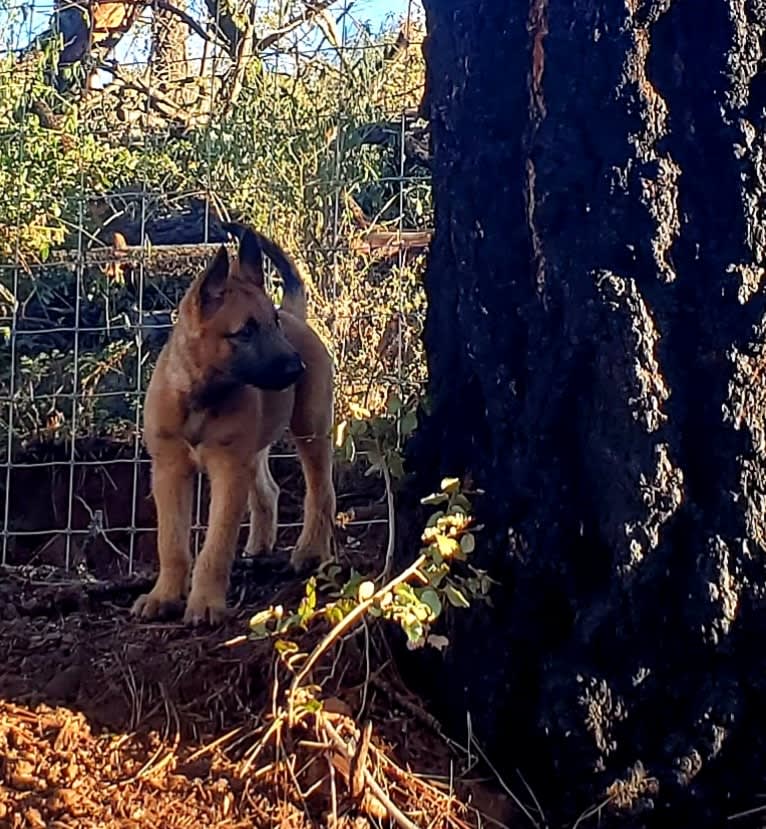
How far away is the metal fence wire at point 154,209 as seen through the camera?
18.5 ft

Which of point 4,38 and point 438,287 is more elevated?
point 4,38

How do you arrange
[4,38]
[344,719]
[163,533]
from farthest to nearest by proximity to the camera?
1. [4,38]
2. [163,533]
3. [344,719]

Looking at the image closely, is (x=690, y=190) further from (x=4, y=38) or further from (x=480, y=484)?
(x=4, y=38)

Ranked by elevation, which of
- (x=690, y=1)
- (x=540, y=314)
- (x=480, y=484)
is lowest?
(x=480, y=484)

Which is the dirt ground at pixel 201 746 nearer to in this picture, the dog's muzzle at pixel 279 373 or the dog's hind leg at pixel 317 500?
the dog's hind leg at pixel 317 500

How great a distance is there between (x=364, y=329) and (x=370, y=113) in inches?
37.7

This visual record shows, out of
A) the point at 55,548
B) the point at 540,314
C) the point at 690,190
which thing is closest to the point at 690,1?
the point at 690,190

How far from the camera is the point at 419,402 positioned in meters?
2.91

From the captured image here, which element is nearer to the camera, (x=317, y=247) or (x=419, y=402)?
(x=419, y=402)

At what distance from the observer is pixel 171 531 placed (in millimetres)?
3994

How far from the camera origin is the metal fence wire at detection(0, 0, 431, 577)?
564 cm

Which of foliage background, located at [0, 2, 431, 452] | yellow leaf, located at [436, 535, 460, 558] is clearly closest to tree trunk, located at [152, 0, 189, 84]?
foliage background, located at [0, 2, 431, 452]

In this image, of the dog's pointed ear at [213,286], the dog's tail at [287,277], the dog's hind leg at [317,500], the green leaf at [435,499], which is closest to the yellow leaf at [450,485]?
the green leaf at [435,499]

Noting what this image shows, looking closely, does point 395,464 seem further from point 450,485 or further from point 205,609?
point 205,609
